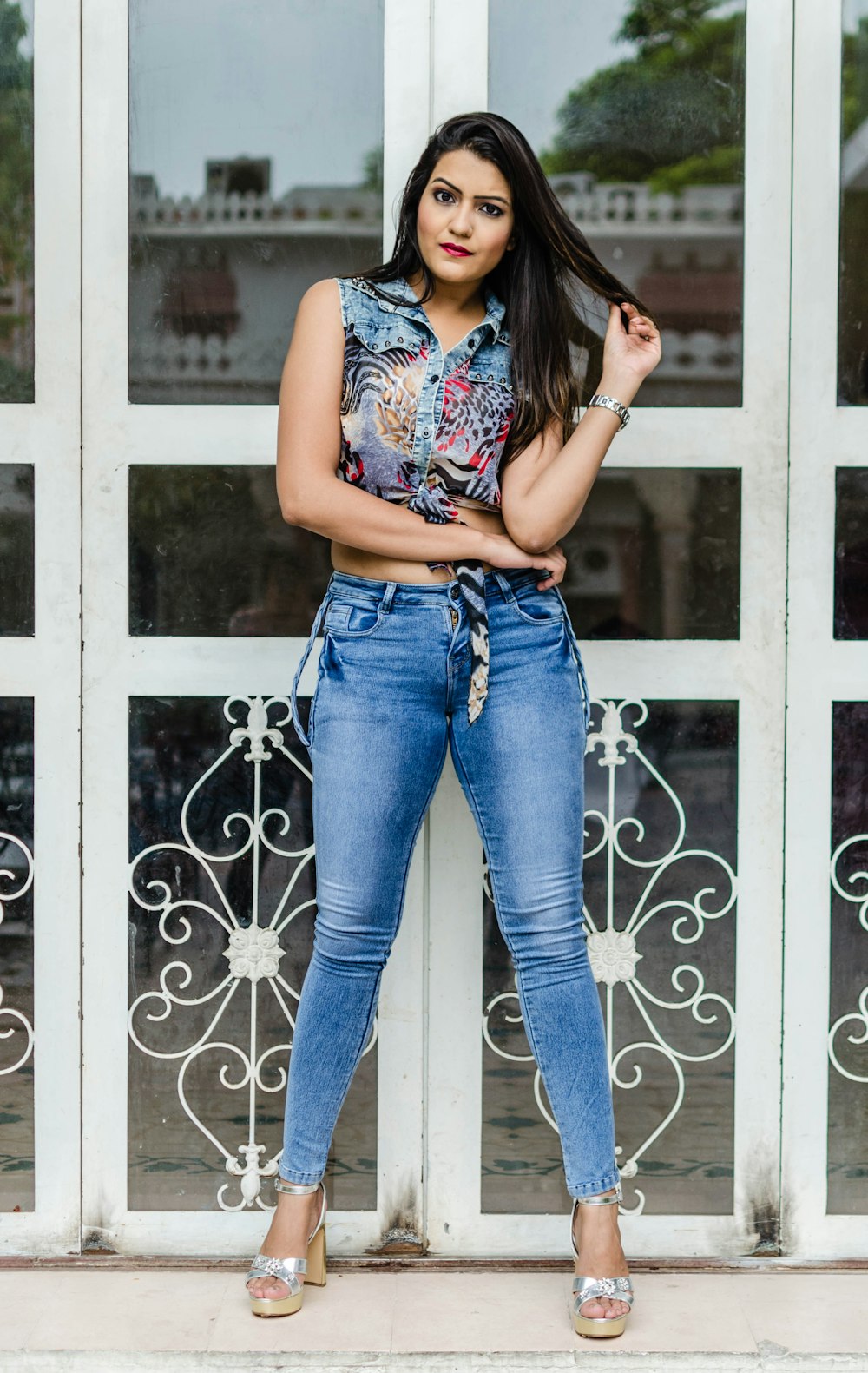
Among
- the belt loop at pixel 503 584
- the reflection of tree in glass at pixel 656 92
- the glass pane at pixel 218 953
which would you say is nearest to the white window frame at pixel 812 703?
the reflection of tree in glass at pixel 656 92

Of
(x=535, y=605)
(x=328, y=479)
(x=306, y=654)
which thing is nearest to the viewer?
(x=328, y=479)

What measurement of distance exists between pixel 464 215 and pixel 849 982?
1.50m

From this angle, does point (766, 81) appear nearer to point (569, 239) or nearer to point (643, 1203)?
point (569, 239)

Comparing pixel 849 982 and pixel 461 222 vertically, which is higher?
pixel 461 222

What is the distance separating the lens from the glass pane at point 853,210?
8.32 feet

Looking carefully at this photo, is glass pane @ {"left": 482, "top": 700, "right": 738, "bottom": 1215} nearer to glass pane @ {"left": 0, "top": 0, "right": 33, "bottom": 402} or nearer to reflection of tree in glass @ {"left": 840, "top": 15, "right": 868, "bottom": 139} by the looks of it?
reflection of tree in glass @ {"left": 840, "top": 15, "right": 868, "bottom": 139}

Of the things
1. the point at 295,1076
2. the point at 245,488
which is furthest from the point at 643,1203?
the point at 245,488

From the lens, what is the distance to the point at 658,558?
259 centimetres

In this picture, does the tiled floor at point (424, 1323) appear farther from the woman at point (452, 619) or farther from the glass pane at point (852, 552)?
the glass pane at point (852, 552)

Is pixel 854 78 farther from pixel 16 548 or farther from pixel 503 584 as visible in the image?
pixel 16 548

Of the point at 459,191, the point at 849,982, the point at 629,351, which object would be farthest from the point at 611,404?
the point at 849,982

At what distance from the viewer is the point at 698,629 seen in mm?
2592

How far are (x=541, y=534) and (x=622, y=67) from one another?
36.4 inches

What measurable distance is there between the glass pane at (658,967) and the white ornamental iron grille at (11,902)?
0.84m
